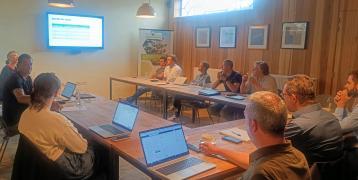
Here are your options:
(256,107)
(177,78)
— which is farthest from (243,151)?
(177,78)

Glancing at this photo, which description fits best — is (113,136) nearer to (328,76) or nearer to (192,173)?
(192,173)

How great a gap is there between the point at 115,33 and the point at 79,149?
5.61 m

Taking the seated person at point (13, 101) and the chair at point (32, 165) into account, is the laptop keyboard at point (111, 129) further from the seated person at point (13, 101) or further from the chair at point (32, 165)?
the seated person at point (13, 101)

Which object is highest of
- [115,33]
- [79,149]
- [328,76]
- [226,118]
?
[115,33]

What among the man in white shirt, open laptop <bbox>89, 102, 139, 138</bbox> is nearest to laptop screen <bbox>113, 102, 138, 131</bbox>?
open laptop <bbox>89, 102, 139, 138</bbox>

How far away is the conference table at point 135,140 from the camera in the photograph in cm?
173

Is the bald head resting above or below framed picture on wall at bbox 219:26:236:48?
below

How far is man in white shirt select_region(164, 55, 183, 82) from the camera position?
6073 mm

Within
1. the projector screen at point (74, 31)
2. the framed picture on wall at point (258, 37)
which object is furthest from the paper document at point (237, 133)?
the projector screen at point (74, 31)

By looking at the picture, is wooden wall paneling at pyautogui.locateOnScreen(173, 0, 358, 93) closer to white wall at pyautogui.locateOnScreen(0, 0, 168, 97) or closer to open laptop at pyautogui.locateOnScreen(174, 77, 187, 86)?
open laptop at pyautogui.locateOnScreen(174, 77, 187, 86)

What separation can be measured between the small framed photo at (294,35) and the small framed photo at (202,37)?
1871 mm

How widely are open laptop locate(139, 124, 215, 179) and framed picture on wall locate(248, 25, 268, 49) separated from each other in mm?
4263

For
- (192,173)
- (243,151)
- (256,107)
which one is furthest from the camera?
(243,151)

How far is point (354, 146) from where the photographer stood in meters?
2.12
